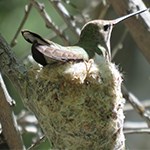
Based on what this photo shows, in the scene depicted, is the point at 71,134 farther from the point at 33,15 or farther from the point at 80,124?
the point at 33,15

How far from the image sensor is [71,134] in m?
3.15

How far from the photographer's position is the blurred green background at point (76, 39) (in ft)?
20.3

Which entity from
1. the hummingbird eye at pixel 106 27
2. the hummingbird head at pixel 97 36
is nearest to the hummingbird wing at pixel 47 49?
the hummingbird head at pixel 97 36

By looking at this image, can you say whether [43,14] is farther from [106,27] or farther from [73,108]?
[73,108]

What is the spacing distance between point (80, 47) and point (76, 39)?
272 cm

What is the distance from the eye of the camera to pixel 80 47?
3.47 metres

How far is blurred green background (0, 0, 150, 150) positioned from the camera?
6184 millimetres

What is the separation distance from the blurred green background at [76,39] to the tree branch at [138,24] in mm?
1751

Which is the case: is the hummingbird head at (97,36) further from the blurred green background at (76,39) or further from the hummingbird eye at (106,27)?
the blurred green background at (76,39)

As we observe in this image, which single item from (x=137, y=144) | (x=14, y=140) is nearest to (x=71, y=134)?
(x=14, y=140)

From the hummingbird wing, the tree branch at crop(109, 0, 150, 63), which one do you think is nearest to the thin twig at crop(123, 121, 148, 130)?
the tree branch at crop(109, 0, 150, 63)

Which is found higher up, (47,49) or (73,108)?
(47,49)

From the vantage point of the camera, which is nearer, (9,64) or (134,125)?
(9,64)

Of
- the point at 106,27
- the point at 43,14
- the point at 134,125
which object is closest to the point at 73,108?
the point at 106,27
